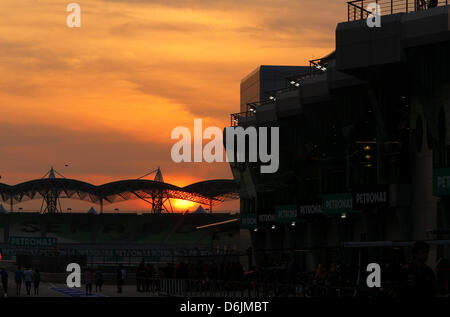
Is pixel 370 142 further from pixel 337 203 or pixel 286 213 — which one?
pixel 286 213

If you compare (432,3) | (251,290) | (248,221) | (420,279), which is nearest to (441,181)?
(432,3)

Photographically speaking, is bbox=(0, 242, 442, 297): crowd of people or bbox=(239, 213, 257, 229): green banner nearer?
bbox=(0, 242, 442, 297): crowd of people

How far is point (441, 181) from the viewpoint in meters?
Result: 40.9

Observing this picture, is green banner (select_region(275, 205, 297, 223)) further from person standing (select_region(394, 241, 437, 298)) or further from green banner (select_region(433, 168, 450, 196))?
person standing (select_region(394, 241, 437, 298))

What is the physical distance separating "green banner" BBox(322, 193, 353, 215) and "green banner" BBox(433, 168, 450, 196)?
1161cm

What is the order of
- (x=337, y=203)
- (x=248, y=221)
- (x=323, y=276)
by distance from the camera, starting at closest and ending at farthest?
(x=323, y=276) → (x=337, y=203) → (x=248, y=221)

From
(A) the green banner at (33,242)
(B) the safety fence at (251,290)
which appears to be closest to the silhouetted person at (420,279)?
(B) the safety fence at (251,290)

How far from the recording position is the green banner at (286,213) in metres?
66.7

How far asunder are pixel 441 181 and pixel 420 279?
28.9 metres

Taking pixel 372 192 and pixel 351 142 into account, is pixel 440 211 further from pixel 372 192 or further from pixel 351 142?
pixel 351 142

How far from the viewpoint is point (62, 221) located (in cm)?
16038

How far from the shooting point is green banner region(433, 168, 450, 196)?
4038cm

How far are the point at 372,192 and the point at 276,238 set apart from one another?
100 feet

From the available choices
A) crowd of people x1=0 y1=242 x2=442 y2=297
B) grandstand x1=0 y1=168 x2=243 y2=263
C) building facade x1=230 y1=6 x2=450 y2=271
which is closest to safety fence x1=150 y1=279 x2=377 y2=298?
crowd of people x1=0 y1=242 x2=442 y2=297
